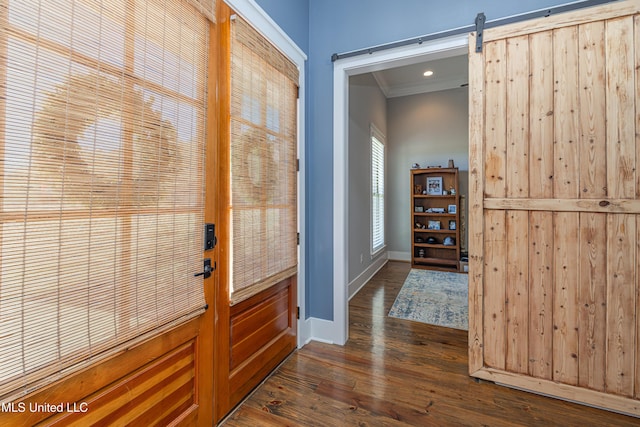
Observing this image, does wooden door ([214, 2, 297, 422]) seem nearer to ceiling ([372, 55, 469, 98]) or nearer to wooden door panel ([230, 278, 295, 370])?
wooden door panel ([230, 278, 295, 370])

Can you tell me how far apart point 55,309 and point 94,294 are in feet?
0.38

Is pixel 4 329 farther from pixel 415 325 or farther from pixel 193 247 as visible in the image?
pixel 415 325

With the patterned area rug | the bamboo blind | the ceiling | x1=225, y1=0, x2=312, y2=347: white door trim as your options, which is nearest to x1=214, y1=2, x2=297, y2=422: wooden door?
x1=225, y1=0, x2=312, y2=347: white door trim

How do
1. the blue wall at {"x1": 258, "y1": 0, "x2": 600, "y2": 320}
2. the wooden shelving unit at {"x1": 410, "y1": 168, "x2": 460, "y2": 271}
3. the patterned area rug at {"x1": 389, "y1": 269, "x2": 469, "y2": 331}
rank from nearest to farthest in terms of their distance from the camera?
the blue wall at {"x1": 258, "y1": 0, "x2": 600, "y2": 320} < the patterned area rug at {"x1": 389, "y1": 269, "x2": 469, "y2": 331} < the wooden shelving unit at {"x1": 410, "y1": 168, "x2": 460, "y2": 271}

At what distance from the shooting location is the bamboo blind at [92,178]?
2.87 ft

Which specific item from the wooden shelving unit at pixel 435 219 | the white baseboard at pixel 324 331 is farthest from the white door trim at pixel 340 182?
the wooden shelving unit at pixel 435 219

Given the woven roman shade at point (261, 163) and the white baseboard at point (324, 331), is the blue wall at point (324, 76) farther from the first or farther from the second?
the woven roman shade at point (261, 163)

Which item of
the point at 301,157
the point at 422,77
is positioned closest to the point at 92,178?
the point at 301,157

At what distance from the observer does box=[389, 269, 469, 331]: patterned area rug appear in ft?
10.3

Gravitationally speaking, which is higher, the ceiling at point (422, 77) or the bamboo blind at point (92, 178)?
the ceiling at point (422, 77)

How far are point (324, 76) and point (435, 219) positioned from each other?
156 inches

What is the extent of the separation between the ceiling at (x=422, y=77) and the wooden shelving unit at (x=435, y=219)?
1.64 metres

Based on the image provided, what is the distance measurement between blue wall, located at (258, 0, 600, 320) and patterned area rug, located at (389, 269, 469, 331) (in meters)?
1.16

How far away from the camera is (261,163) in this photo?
1964 mm
